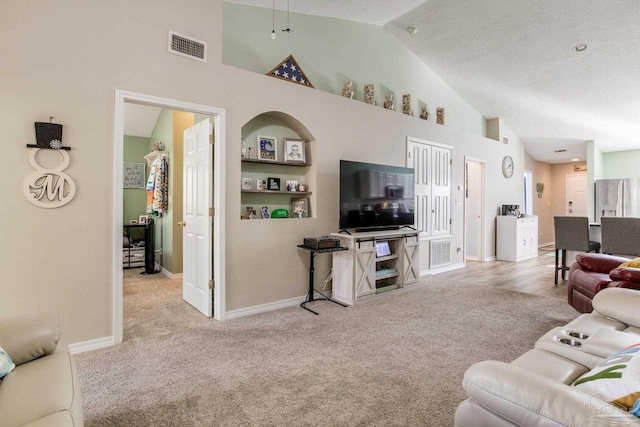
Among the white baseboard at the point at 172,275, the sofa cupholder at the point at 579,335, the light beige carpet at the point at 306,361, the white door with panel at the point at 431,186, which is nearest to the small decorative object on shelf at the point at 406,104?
the white door with panel at the point at 431,186

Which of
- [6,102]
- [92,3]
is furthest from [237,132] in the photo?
[6,102]

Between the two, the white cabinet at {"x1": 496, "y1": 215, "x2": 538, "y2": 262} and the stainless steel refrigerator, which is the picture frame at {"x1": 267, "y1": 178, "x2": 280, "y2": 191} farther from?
the stainless steel refrigerator

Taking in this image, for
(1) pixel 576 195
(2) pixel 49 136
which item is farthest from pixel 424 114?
(1) pixel 576 195

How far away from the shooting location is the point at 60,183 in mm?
2492

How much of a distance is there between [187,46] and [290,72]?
120cm

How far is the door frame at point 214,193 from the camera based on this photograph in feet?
8.89

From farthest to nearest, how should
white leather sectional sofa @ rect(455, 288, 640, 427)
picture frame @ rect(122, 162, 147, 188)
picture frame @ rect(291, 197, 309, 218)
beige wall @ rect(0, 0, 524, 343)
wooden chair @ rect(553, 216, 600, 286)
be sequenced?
picture frame @ rect(122, 162, 147, 188)
wooden chair @ rect(553, 216, 600, 286)
picture frame @ rect(291, 197, 309, 218)
beige wall @ rect(0, 0, 524, 343)
white leather sectional sofa @ rect(455, 288, 640, 427)

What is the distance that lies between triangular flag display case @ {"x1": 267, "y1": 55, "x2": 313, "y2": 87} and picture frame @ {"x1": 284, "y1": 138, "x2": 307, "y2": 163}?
0.66 metres

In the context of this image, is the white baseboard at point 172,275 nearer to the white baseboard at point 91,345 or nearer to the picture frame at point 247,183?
the picture frame at point 247,183

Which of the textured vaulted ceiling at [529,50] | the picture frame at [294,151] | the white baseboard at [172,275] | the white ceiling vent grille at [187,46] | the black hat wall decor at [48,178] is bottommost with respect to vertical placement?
the white baseboard at [172,275]

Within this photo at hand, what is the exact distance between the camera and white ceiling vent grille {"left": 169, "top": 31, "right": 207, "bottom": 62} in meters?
2.98

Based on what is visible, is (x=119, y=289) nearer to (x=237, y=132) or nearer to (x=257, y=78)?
(x=237, y=132)

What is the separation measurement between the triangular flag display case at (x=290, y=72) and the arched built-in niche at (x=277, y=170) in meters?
0.43

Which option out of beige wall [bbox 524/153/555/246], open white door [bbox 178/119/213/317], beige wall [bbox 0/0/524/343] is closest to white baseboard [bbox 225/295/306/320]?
beige wall [bbox 0/0/524/343]
